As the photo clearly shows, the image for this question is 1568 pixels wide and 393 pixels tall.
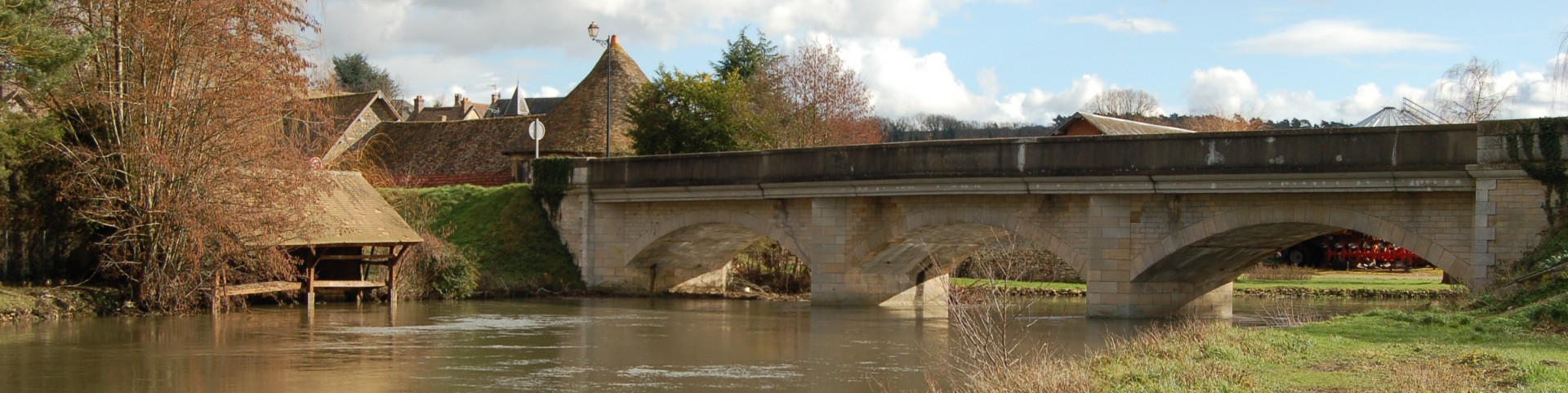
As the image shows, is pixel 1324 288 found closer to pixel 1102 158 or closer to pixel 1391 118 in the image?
pixel 1391 118

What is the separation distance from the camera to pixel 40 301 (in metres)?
22.3

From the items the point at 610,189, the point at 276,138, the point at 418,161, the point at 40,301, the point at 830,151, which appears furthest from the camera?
the point at 418,161

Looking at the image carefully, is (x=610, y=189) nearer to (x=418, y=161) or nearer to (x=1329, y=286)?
(x=418, y=161)

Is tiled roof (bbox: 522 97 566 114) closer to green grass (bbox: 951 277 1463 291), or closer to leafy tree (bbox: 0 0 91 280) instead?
green grass (bbox: 951 277 1463 291)

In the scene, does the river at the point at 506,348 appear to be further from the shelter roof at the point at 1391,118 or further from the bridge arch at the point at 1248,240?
the shelter roof at the point at 1391,118

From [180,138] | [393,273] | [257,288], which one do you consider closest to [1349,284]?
[393,273]

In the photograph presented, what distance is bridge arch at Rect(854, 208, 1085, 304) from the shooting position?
23.7 meters

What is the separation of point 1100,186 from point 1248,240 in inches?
96.3

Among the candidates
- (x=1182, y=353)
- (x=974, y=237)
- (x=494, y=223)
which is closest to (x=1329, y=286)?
(x=974, y=237)

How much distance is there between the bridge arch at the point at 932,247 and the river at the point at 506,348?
87 cm

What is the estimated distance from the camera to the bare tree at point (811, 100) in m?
40.9

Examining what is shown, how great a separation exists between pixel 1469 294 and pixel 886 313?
9.57 meters

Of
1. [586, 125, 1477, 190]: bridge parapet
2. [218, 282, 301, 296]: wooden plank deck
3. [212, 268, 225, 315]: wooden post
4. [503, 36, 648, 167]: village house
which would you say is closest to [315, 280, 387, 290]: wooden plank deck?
[218, 282, 301, 296]: wooden plank deck

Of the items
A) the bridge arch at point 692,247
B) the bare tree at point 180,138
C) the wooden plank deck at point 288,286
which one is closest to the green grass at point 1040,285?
the bridge arch at point 692,247
